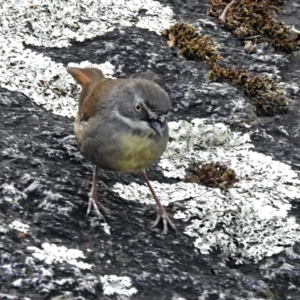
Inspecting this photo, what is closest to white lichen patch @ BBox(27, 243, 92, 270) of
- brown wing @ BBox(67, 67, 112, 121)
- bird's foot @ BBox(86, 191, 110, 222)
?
bird's foot @ BBox(86, 191, 110, 222)

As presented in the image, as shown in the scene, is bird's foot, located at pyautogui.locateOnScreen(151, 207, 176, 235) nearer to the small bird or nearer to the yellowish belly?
the small bird

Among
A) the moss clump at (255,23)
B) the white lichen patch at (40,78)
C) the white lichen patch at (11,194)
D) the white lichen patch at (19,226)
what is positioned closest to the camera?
the white lichen patch at (19,226)

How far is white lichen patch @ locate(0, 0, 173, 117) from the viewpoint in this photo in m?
7.09

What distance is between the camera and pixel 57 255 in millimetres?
4836

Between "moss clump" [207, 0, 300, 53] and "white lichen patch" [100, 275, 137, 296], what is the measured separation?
4079mm

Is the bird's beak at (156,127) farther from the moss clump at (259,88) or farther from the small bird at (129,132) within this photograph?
the moss clump at (259,88)

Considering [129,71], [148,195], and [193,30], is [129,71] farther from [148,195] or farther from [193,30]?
[148,195]

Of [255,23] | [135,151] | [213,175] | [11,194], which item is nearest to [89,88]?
[135,151]

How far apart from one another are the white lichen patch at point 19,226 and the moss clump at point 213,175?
1.71 m

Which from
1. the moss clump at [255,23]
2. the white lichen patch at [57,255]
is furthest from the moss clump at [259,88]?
the white lichen patch at [57,255]

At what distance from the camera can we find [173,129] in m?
6.82

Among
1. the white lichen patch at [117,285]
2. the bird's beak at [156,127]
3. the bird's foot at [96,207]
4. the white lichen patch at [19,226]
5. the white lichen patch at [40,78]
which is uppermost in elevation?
the bird's beak at [156,127]

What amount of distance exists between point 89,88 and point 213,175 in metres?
1.27

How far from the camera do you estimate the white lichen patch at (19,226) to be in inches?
196
